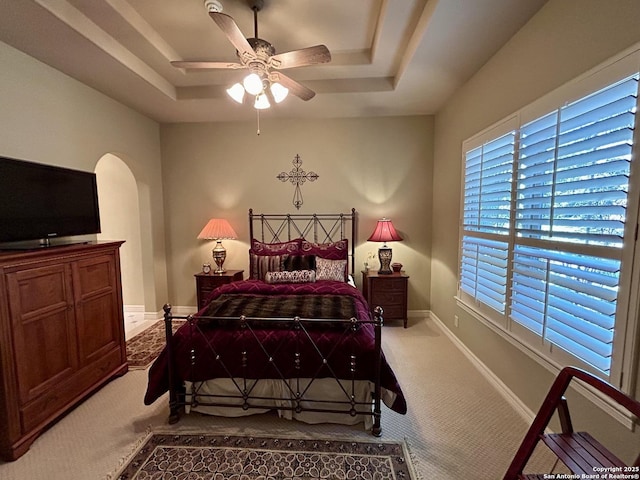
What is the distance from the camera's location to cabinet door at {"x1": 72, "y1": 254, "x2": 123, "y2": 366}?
2.35m

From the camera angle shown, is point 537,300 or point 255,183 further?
point 255,183

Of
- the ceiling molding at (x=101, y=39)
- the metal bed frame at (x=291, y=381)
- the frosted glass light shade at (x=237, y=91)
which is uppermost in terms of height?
the ceiling molding at (x=101, y=39)

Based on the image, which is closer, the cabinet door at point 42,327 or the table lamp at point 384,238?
the cabinet door at point 42,327

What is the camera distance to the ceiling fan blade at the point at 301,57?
1942 mm

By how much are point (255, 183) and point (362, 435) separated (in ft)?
11.0

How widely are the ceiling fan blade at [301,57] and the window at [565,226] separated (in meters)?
1.52

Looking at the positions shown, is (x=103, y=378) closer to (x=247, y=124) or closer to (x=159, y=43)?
(x=159, y=43)

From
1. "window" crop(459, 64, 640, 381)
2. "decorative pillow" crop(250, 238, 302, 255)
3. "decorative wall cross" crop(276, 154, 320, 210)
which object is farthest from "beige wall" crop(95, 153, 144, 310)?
"window" crop(459, 64, 640, 381)

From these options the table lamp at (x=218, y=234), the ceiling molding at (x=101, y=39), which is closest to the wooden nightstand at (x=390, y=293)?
the table lamp at (x=218, y=234)

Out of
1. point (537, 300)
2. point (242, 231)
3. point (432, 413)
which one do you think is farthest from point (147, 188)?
point (537, 300)

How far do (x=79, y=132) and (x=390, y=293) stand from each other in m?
3.87

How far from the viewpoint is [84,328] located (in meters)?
2.38

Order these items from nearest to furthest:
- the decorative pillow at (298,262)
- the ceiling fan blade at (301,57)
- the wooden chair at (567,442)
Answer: the wooden chair at (567,442) → the ceiling fan blade at (301,57) → the decorative pillow at (298,262)

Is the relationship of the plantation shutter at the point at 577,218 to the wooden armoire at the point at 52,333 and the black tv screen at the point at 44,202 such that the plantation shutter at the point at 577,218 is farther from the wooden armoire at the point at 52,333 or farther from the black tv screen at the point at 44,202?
the black tv screen at the point at 44,202
